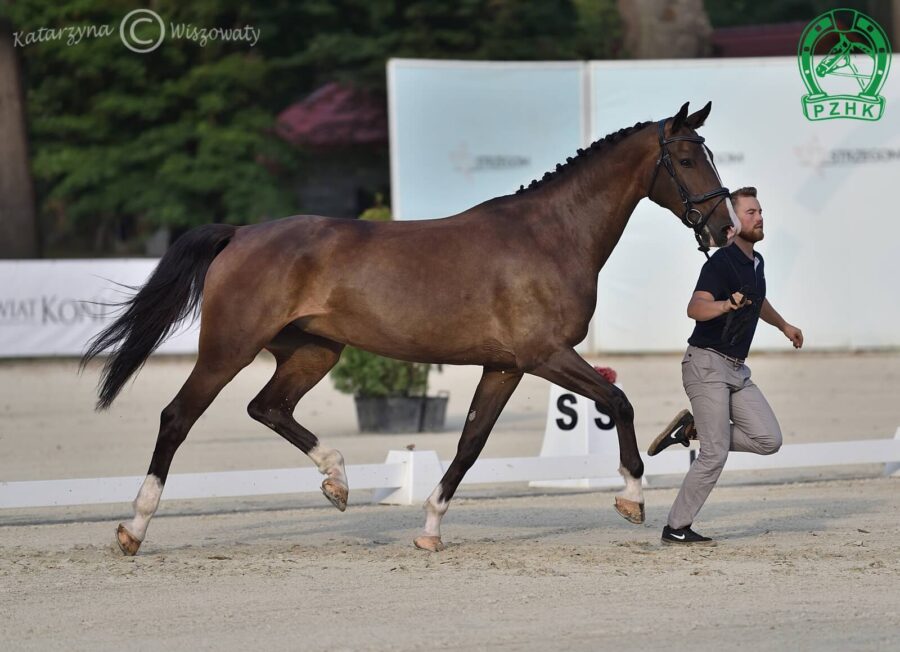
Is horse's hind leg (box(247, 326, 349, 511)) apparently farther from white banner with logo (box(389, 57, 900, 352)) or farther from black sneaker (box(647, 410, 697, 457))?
white banner with logo (box(389, 57, 900, 352))

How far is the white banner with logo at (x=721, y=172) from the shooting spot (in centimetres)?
1805

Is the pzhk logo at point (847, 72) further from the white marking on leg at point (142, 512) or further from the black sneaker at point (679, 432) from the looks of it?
the white marking on leg at point (142, 512)

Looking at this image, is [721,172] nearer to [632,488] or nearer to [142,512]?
[632,488]

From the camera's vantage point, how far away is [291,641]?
470cm

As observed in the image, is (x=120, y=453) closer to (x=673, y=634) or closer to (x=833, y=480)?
(x=833, y=480)

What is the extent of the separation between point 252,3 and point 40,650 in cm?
2357

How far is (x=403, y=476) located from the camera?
8125 millimetres

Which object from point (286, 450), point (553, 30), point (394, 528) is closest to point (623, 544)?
point (394, 528)

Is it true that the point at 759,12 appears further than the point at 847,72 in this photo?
Yes

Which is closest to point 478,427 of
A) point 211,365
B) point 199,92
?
point 211,365

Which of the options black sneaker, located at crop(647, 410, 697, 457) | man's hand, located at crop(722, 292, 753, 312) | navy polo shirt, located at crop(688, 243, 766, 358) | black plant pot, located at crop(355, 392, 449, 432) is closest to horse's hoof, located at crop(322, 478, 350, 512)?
black sneaker, located at crop(647, 410, 697, 457)

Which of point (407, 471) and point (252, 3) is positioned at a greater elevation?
point (252, 3)

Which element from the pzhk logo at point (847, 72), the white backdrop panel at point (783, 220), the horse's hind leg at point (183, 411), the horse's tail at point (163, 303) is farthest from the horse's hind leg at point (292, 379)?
the pzhk logo at point (847, 72)

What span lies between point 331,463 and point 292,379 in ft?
1.84
